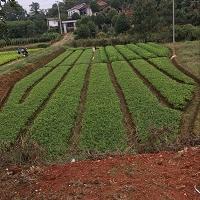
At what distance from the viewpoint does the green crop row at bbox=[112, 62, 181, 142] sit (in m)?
18.0

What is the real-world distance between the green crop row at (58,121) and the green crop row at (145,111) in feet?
9.59

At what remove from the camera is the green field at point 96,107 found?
17.1 m

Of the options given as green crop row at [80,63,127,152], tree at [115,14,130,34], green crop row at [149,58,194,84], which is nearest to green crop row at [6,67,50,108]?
green crop row at [80,63,127,152]

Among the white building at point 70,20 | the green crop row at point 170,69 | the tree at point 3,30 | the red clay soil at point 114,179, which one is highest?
the tree at point 3,30

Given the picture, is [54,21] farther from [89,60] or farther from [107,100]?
[107,100]

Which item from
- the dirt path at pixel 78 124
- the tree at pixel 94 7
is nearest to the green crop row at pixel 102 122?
the dirt path at pixel 78 124

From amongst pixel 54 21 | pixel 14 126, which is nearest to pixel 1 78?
pixel 14 126

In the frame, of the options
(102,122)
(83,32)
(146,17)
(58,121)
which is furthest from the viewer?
(83,32)

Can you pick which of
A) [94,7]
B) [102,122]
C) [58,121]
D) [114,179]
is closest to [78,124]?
[58,121]

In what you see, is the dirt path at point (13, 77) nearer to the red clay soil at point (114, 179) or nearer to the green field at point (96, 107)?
the green field at point (96, 107)

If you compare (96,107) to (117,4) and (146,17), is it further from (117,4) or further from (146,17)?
(117,4)

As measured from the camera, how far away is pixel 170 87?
26.0m

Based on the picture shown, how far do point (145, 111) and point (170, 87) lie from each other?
18.7 feet

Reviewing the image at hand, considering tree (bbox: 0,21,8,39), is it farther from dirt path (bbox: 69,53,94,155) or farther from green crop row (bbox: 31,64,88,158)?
green crop row (bbox: 31,64,88,158)
